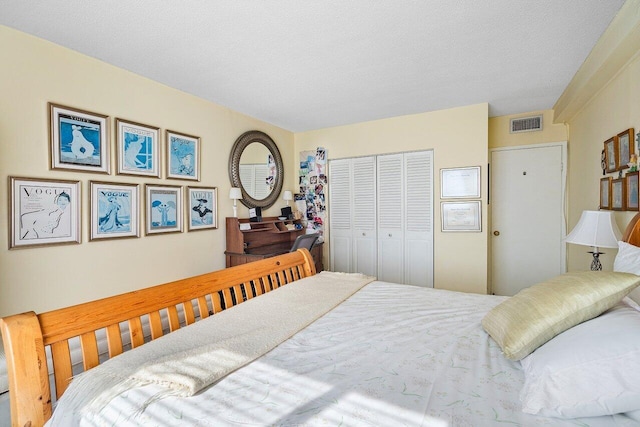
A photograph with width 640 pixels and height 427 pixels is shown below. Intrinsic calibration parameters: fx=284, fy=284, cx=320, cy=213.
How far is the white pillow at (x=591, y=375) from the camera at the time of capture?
2.56ft

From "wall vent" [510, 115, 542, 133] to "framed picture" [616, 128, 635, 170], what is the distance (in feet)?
5.10

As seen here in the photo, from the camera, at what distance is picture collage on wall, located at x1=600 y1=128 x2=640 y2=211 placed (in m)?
1.92

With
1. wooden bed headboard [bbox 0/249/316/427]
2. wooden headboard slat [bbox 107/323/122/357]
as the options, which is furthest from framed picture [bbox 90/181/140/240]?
wooden headboard slat [bbox 107/323/122/357]

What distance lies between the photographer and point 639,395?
753 mm

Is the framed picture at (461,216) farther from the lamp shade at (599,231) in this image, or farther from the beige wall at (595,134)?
the lamp shade at (599,231)

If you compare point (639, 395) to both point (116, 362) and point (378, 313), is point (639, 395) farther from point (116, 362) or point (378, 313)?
point (116, 362)

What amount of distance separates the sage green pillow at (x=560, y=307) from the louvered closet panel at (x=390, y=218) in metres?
2.69

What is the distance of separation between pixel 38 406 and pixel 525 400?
154 cm

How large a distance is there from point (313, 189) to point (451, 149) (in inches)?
78.8

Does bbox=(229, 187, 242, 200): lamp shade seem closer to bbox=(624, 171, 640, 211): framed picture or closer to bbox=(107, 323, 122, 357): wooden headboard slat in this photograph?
bbox=(107, 323, 122, 357): wooden headboard slat

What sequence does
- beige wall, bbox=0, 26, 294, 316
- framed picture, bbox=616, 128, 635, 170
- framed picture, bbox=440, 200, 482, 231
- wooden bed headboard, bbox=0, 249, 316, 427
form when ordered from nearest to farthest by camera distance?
wooden bed headboard, bbox=0, 249, 316, 427
beige wall, bbox=0, 26, 294, 316
framed picture, bbox=616, 128, 635, 170
framed picture, bbox=440, 200, 482, 231

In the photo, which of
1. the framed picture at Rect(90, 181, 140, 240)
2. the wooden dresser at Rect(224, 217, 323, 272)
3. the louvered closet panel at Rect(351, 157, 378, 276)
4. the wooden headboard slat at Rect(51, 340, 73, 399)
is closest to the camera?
the wooden headboard slat at Rect(51, 340, 73, 399)

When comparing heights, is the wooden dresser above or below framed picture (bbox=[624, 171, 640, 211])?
below

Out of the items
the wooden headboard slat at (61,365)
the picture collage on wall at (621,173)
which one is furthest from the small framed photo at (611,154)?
the wooden headboard slat at (61,365)
